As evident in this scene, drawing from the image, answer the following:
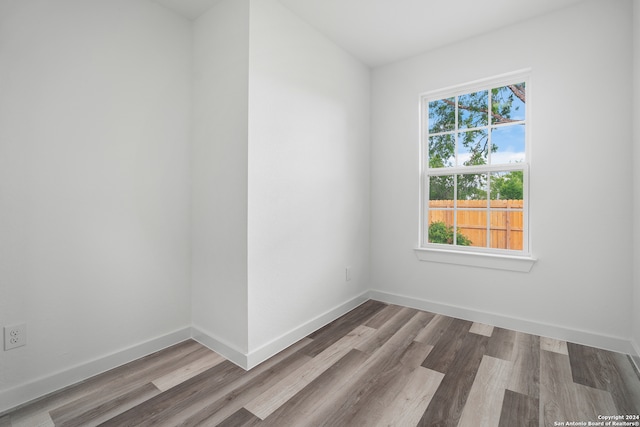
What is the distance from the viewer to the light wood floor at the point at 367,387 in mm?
1508

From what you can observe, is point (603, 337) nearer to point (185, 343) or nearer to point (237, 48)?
point (185, 343)

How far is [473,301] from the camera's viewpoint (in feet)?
8.87

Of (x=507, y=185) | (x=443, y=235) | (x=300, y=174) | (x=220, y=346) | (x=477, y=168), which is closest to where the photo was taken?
(x=220, y=346)

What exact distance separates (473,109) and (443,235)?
122 cm

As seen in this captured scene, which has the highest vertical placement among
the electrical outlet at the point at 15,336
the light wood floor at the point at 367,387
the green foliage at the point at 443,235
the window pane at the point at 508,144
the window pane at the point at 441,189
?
the window pane at the point at 508,144

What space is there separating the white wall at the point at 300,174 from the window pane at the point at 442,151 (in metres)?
0.69

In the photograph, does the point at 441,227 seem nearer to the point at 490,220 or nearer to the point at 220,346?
the point at 490,220

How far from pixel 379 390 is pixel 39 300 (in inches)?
79.0

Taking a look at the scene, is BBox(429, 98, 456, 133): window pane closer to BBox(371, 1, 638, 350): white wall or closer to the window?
the window

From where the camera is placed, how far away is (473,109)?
280cm

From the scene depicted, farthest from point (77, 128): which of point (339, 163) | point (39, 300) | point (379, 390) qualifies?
point (379, 390)

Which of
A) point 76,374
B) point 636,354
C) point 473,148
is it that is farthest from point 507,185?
point 76,374

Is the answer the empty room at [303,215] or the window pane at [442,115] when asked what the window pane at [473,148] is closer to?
the empty room at [303,215]

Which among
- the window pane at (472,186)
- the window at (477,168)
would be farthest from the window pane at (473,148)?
the window pane at (472,186)
